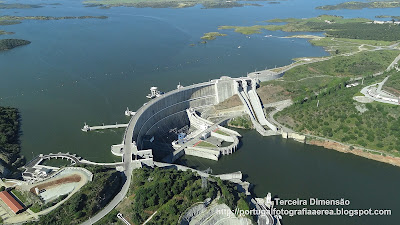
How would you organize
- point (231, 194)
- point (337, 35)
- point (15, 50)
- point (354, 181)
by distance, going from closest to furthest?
point (231, 194), point (354, 181), point (15, 50), point (337, 35)

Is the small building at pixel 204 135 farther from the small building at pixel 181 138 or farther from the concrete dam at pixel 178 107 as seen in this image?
the concrete dam at pixel 178 107

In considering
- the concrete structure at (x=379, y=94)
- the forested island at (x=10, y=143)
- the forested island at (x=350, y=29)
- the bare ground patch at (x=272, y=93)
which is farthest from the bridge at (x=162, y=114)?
the forested island at (x=350, y=29)

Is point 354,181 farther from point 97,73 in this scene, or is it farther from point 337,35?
point 337,35

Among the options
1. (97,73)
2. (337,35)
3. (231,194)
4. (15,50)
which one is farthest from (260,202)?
(337,35)

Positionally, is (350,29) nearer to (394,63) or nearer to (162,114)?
(394,63)

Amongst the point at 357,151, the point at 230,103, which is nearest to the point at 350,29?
the point at 230,103

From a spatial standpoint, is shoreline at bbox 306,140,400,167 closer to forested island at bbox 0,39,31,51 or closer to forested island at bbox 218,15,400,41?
forested island at bbox 218,15,400,41
